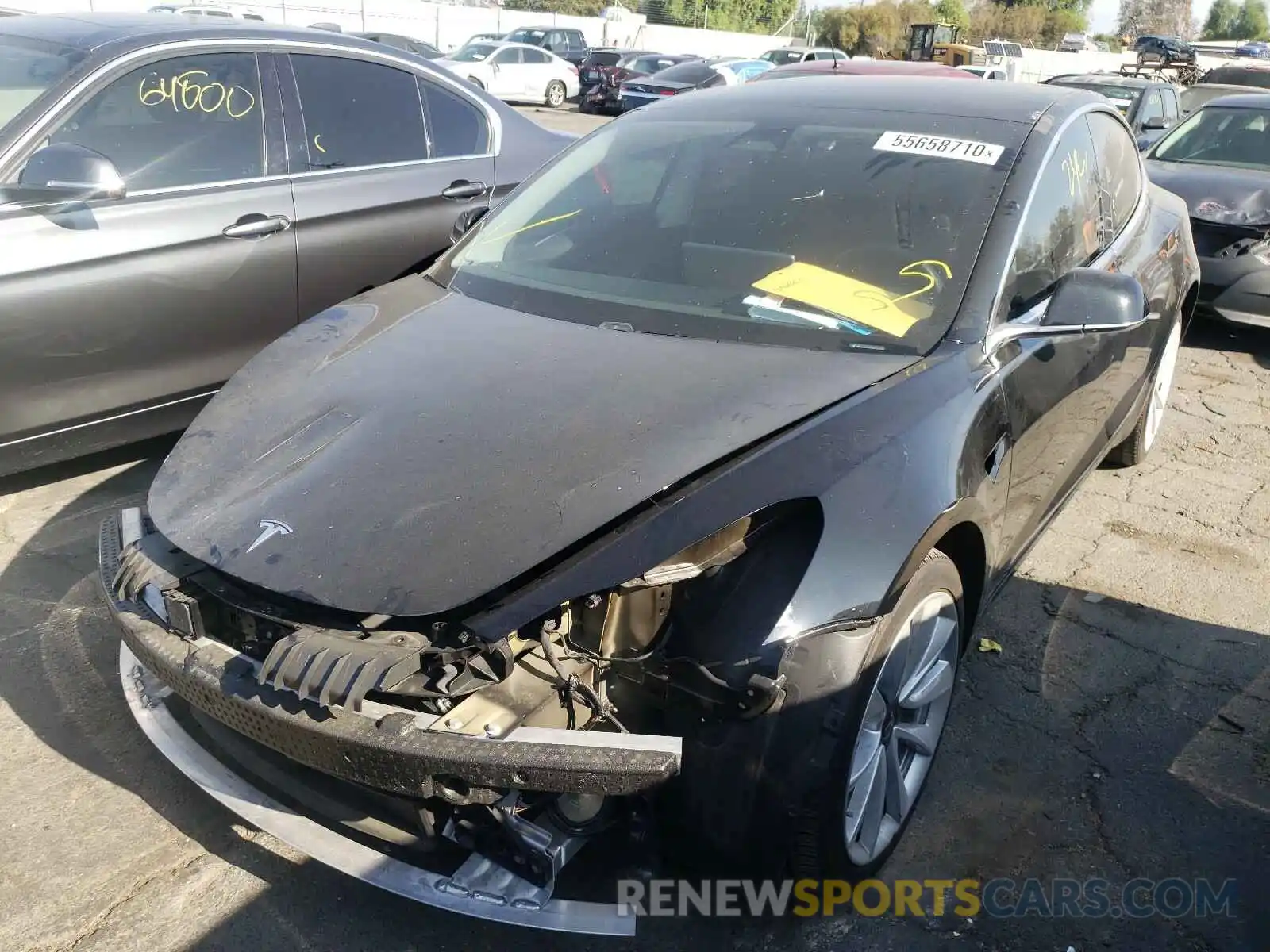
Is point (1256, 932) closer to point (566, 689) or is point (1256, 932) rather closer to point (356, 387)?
point (566, 689)

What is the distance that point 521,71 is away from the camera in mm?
24875

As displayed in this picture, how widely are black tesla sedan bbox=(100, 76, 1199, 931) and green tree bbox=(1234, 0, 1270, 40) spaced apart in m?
95.0

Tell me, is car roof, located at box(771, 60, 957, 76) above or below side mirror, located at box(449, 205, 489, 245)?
above

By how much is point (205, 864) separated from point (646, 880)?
3.49 feet

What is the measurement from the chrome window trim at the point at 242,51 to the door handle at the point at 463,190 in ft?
0.48

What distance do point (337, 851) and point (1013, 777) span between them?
69.6 inches

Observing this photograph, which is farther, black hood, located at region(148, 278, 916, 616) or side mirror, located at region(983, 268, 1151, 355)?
side mirror, located at region(983, 268, 1151, 355)

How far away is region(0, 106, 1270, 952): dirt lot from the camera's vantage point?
2.29 metres

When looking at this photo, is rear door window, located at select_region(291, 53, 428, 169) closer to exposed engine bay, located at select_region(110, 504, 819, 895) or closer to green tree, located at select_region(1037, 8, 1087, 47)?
exposed engine bay, located at select_region(110, 504, 819, 895)

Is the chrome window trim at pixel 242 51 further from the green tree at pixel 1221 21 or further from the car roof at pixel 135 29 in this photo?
the green tree at pixel 1221 21

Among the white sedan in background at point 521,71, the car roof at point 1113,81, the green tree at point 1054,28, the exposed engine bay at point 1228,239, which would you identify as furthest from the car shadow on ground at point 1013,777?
the green tree at point 1054,28

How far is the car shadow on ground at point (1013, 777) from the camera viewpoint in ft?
7.52

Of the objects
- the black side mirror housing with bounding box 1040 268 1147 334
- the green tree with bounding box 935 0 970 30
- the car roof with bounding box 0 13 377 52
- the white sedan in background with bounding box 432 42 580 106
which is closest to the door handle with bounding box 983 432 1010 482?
the black side mirror housing with bounding box 1040 268 1147 334

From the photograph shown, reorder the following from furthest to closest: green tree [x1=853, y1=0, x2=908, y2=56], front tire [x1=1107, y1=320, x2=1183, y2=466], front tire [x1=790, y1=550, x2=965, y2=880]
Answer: green tree [x1=853, y1=0, x2=908, y2=56]
front tire [x1=1107, y1=320, x2=1183, y2=466]
front tire [x1=790, y1=550, x2=965, y2=880]
